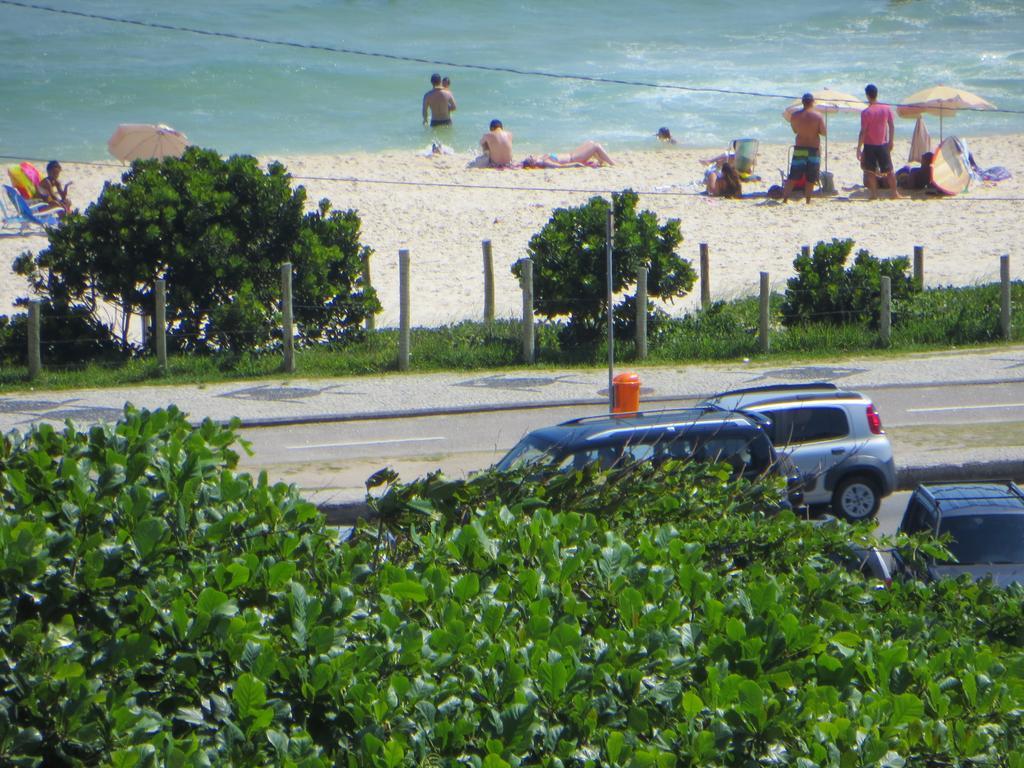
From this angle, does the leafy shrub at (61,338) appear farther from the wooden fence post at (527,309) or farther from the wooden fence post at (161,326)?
the wooden fence post at (527,309)

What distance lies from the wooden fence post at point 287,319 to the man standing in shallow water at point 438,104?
25.4m

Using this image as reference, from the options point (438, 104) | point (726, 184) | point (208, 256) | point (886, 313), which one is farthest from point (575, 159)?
point (208, 256)

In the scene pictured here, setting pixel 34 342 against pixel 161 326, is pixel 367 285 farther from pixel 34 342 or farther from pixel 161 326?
pixel 34 342

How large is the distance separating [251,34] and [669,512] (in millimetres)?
66563

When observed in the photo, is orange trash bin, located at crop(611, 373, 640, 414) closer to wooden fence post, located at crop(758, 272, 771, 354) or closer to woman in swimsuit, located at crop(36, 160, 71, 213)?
wooden fence post, located at crop(758, 272, 771, 354)

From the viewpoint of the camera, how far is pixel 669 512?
6012 millimetres

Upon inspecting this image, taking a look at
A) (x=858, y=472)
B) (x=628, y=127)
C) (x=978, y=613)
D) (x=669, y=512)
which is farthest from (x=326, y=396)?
(x=628, y=127)

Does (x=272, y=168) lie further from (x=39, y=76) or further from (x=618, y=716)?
(x=39, y=76)

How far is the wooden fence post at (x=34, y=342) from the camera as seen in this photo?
1916 centimetres

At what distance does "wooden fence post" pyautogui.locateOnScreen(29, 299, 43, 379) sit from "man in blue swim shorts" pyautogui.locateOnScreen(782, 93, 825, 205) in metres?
18.7

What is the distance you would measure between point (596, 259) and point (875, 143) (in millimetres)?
13555

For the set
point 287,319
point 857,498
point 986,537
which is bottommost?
point 857,498

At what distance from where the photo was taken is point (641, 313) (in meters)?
20.2

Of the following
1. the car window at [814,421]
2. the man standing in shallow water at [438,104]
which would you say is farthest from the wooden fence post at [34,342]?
the man standing in shallow water at [438,104]
